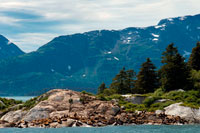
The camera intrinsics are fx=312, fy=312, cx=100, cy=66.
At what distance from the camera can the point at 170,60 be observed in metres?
83.6

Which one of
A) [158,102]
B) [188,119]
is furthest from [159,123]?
[158,102]

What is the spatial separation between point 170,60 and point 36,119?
1564 inches

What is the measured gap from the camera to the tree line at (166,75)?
80.6 metres

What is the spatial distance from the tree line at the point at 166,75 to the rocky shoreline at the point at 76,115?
1900cm

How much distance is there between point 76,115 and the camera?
62219 mm

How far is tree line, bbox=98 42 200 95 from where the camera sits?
3172 inches

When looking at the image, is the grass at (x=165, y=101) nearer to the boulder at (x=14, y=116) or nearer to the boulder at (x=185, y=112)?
the boulder at (x=185, y=112)

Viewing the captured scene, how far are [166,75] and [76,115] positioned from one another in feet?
101

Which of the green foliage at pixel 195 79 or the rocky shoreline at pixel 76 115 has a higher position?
the green foliage at pixel 195 79

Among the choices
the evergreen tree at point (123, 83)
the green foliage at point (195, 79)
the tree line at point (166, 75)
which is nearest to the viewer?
the green foliage at point (195, 79)

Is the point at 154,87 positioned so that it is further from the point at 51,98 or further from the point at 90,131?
the point at 90,131

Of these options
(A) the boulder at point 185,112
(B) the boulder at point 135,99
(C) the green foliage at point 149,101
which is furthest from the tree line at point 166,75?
(A) the boulder at point 185,112

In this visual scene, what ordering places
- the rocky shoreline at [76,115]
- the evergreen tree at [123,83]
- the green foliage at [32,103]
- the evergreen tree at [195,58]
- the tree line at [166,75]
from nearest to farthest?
1. the rocky shoreline at [76,115]
2. the green foliage at [32,103]
3. the tree line at [166,75]
4. the evergreen tree at [195,58]
5. the evergreen tree at [123,83]

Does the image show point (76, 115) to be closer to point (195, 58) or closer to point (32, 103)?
point (32, 103)
